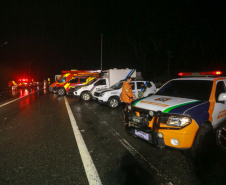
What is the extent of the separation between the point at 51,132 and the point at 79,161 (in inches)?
89.5

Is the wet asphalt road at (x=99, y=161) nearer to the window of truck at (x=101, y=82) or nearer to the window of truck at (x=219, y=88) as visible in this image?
the window of truck at (x=219, y=88)

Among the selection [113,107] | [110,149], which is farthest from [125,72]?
[110,149]

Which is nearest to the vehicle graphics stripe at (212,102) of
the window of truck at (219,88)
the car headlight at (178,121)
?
the window of truck at (219,88)

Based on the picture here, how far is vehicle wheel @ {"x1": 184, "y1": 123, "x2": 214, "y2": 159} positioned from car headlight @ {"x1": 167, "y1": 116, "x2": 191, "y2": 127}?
35 centimetres

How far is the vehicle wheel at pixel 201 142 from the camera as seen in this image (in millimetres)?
3664

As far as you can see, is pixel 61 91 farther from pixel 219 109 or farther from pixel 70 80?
pixel 219 109

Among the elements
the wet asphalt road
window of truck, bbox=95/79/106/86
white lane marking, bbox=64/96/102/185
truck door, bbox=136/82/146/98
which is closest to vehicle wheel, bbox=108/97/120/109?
truck door, bbox=136/82/146/98

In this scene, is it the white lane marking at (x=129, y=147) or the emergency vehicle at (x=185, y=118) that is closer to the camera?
the emergency vehicle at (x=185, y=118)

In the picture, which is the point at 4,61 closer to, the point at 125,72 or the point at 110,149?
the point at 125,72

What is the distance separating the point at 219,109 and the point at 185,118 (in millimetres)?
1423

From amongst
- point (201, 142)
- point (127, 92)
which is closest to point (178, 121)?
point (201, 142)

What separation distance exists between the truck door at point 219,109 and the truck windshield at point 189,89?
271 millimetres

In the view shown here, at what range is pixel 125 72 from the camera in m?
14.5

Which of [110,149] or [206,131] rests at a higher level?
[206,131]
